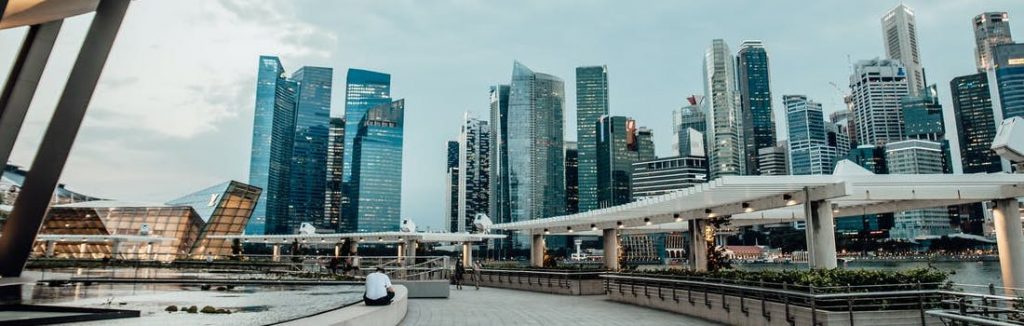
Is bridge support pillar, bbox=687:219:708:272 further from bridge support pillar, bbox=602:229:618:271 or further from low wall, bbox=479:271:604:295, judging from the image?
bridge support pillar, bbox=602:229:618:271

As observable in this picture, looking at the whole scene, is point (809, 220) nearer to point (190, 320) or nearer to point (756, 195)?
point (756, 195)

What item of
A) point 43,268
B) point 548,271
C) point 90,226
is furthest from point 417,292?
point 90,226

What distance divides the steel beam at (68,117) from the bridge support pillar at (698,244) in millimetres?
19556

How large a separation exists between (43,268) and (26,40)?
18.4 meters

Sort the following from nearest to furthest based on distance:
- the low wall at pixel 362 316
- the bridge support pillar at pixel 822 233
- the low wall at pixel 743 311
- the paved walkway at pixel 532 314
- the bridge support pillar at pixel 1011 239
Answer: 1. the low wall at pixel 362 316
2. the low wall at pixel 743 311
3. the paved walkway at pixel 532 314
4. the bridge support pillar at pixel 822 233
5. the bridge support pillar at pixel 1011 239

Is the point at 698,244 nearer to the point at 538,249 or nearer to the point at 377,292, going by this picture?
the point at 538,249

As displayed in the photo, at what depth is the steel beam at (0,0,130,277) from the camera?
12633 mm

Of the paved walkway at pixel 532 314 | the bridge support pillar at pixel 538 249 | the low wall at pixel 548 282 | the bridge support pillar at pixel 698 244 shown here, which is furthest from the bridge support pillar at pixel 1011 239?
the bridge support pillar at pixel 538 249

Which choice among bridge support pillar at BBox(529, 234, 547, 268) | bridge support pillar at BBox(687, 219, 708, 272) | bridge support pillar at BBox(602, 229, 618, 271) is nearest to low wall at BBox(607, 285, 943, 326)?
bridge support pillar at BBox(687, 219, 708, 272)

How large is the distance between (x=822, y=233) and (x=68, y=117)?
17.6 meters

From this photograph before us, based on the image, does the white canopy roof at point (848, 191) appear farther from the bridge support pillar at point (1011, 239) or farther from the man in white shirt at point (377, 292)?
the man in white shirt at point (377, 292)

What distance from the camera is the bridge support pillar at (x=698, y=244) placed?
74.5ft

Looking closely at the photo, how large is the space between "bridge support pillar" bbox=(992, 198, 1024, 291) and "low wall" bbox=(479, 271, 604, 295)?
40.1 feet

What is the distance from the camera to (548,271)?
2428 cm
